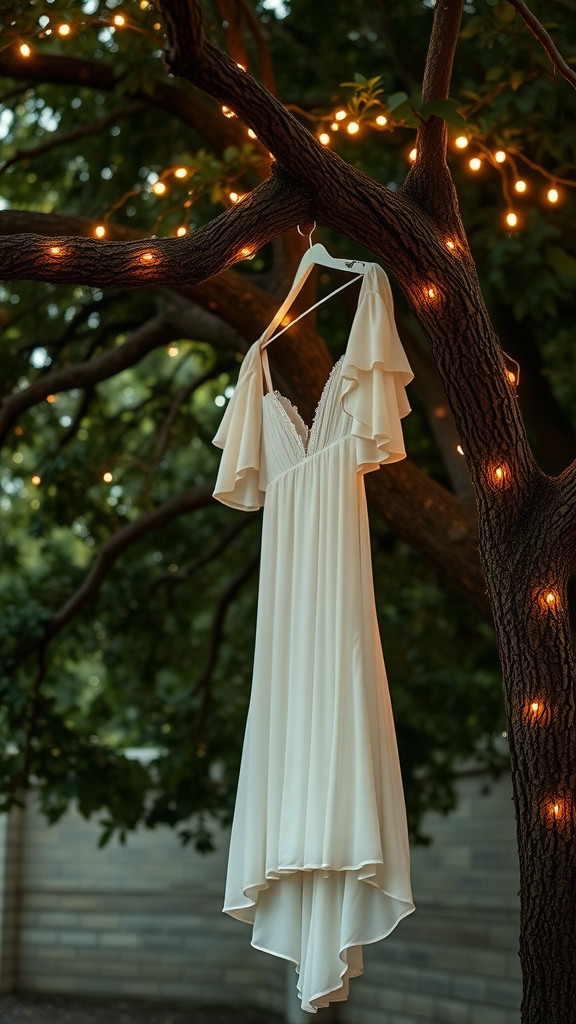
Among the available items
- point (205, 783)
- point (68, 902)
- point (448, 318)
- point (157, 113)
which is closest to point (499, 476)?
point (448, 318)

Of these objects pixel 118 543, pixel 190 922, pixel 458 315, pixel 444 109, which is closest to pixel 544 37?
pixel 444 109

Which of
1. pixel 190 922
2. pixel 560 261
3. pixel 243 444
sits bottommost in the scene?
pixel 190 922

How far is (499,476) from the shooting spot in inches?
90.1

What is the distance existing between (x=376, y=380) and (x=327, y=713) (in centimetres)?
67

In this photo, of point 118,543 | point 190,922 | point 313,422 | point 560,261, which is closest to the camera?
point 313,422

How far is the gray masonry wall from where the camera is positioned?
5930 mm

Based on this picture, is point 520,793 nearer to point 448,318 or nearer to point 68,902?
point 448,318

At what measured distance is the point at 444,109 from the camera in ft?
7.26

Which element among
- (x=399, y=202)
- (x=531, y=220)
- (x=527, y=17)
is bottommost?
(x=399, y=202)

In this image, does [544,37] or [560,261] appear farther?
[560,261]

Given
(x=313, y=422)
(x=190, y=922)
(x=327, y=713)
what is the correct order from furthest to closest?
→ (x=190, y=922)
(x=313, y=422)
(x=327, y=713)

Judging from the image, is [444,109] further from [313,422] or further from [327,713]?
[327,713]

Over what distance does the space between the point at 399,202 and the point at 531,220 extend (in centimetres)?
176

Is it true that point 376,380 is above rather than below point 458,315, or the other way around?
below
